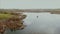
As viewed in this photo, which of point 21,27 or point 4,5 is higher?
point 4,5

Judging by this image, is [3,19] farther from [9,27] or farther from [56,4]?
[56,4]

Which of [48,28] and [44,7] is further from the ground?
[44,7]

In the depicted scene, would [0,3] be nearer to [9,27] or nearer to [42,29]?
[9,27]

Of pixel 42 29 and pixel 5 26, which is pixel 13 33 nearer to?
pixel 5 26

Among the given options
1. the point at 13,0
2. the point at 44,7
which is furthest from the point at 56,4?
the point at 13,0

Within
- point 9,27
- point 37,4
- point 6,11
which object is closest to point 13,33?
point 9,27

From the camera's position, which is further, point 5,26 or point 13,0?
point 13,0
